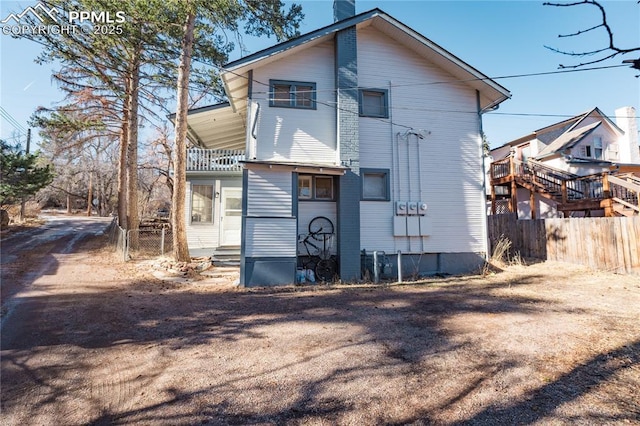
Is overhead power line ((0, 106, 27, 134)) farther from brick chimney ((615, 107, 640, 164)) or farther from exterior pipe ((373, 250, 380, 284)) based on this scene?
brick chimney ((615, 107, 640, 164))

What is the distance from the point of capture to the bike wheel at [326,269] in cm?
906

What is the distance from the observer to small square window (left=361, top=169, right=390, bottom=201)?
9.61 meters

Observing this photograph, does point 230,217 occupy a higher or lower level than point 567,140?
lower

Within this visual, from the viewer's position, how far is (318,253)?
29.9ft

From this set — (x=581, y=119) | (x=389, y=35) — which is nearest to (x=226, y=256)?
(x=389, y=35)

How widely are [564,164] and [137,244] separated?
75.1 ft

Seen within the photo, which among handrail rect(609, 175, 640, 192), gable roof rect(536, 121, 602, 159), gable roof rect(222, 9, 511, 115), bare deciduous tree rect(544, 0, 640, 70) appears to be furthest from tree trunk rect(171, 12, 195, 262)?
gable roof rect(536, 121, 602, 159)

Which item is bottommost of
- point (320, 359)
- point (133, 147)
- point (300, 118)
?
point (320, 359)

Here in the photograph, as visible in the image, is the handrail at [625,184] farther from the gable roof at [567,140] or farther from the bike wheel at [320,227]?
the bike wheel at [320,227]

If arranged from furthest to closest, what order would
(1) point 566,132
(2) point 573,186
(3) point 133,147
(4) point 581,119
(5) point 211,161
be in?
(4) point 581,119
(1) point 566,132
(2) point 573,186
(3) point 133,147
(5) point 211,161

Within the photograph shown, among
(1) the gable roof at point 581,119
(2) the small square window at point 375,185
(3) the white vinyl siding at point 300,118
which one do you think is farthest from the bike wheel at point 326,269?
(1) the gable roof at point 581,119

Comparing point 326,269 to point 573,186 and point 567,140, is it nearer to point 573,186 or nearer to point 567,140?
point 573,186

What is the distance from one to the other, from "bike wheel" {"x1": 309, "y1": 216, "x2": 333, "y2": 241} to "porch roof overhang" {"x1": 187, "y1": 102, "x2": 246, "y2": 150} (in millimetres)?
5550

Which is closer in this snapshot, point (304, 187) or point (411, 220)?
point (304, 187)
